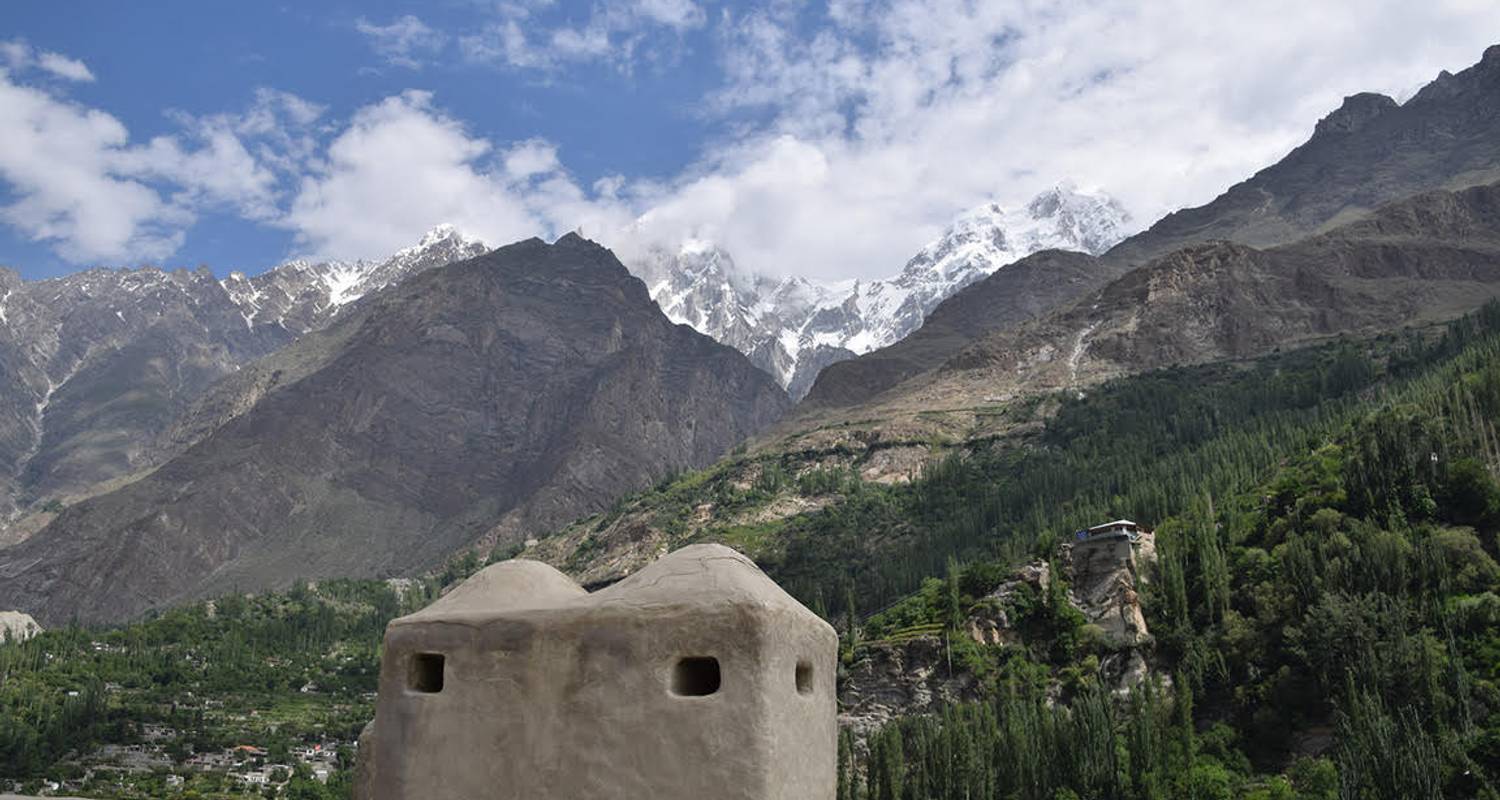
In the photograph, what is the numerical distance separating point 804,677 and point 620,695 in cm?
158

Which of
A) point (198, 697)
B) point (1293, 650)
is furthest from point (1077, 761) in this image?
point (198, 697)

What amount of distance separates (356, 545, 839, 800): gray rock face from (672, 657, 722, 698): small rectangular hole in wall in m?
0.01

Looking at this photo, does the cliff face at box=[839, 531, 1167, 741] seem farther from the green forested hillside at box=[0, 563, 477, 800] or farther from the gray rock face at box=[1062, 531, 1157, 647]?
the green forested hillside at box=[0, 563, 477, 800]

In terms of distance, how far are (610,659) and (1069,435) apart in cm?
14270

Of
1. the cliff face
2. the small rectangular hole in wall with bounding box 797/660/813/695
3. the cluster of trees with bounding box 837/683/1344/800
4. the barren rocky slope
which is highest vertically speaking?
the barren rocky slope

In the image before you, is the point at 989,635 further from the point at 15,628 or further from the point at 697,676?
the point at 15,628

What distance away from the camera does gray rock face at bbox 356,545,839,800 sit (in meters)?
9.24

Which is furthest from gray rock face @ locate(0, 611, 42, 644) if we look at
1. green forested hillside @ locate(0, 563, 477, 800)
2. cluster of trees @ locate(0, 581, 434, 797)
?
cluster of trees @ locate(0, 581, 434, 797)

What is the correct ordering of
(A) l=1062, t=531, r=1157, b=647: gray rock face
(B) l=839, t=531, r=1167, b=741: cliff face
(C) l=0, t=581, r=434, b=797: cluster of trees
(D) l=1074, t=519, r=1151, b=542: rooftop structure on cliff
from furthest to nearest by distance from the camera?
(C) l=0, t=581, r=434, b=797: cluster of trees
(D) l=1074, t=519, r=1151, b=542: rooftop structure on cliff
(B) l=839, t=531, r=1167, b=741: cliff face
(A) l=1062, t=531, r=1157, b=647: gray rock face

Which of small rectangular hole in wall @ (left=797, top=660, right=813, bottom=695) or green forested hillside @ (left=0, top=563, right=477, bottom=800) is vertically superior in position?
small rectangular hole in wall @ (left=797, top=660, right=813, bottom=695)

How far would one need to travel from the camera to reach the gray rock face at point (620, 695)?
9.24m

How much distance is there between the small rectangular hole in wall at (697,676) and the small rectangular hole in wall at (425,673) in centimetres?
230

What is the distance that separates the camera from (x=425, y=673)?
10688mm

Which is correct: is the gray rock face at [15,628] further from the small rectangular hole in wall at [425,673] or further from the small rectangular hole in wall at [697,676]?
the small rectangular hole in wall at [697,676]
